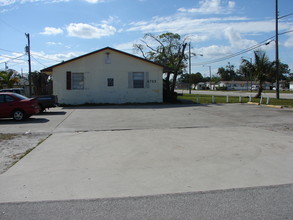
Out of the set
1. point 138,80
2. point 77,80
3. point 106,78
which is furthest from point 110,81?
point 77,80

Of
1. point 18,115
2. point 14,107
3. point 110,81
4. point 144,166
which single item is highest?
point 110,81

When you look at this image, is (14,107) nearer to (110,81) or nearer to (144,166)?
(144,166)

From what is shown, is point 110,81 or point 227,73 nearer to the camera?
point 110,81

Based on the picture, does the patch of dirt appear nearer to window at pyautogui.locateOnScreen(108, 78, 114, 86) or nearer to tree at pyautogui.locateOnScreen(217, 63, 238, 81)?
window at pyautogui.locateOnScreen(108, 78, 114, 86)

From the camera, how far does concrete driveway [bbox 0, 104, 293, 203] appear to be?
15.7ft

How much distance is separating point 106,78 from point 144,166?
18727 mm

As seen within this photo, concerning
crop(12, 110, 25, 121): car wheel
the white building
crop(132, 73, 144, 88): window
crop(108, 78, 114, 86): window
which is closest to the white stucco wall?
the white building

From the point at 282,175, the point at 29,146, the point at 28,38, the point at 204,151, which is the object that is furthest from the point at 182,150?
the point at 28,38

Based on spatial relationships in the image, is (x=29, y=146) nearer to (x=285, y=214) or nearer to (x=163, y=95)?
(x=285, y=214)

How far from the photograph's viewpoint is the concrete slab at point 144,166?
477 centimetres

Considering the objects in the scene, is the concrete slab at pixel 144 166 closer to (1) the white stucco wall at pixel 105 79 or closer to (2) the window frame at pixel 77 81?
(1) the white stucco wall at pixel 105 79

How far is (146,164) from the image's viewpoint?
6.18 meters

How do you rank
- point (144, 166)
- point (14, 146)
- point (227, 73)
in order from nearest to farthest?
point (144, 166) → point (14, 146) → point (227, 73)

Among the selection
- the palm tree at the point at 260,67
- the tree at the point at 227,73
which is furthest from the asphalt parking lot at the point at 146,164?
the tree at the point at 227,73
